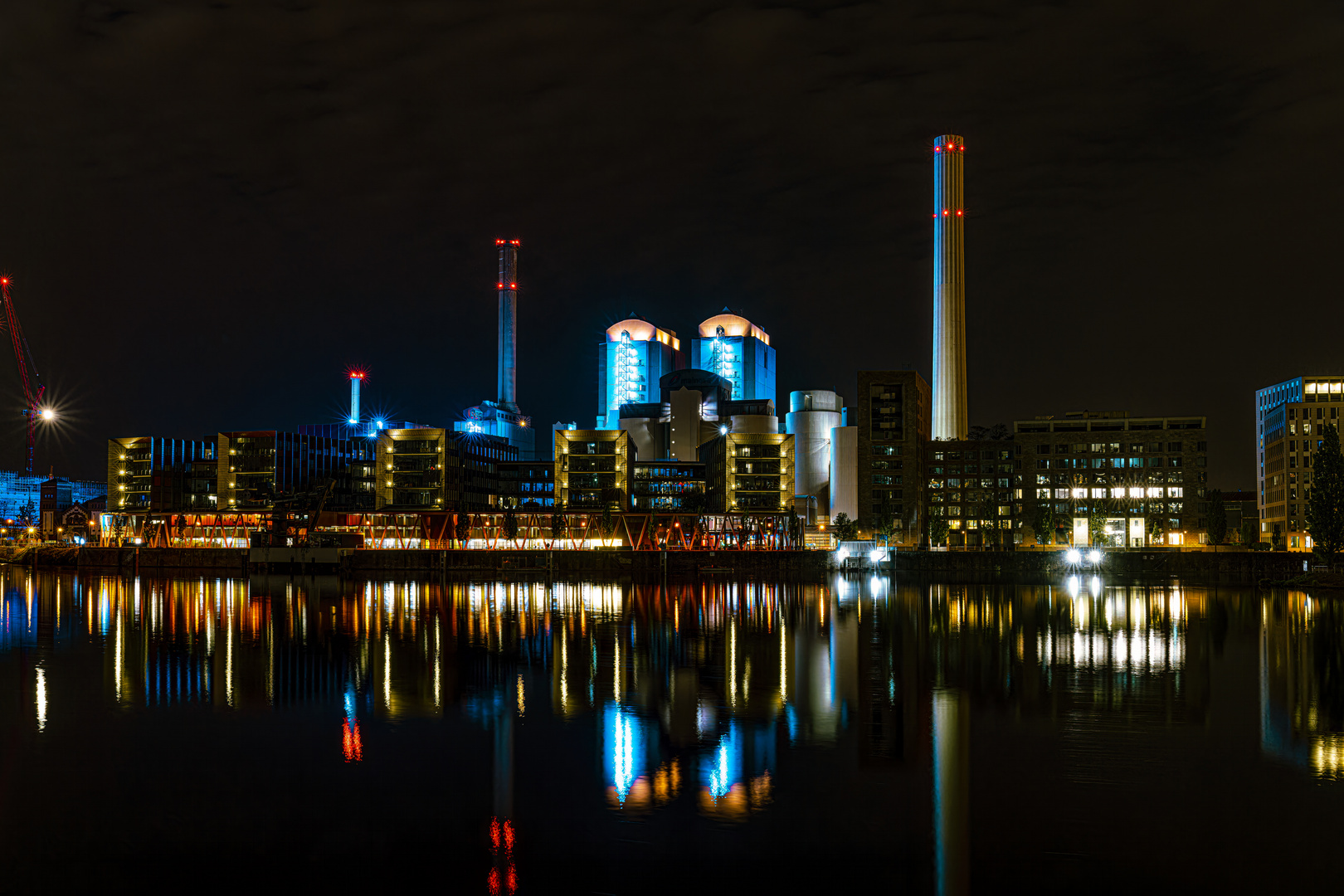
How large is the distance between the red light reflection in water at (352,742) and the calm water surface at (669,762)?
7cm

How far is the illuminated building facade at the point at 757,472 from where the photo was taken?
407 ft

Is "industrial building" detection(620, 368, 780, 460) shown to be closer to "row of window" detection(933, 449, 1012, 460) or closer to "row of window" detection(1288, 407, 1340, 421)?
"row of window" detection(933, 449, 1012, 460)

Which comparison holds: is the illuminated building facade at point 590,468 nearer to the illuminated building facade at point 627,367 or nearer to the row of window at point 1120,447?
the illuminated building facade at point 627,367

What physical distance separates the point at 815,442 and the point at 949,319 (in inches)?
994

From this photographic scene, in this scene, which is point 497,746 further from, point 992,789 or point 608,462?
point 608,462

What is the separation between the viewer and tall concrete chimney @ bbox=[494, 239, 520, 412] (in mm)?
181500

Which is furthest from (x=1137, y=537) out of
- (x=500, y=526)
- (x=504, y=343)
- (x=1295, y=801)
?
(x=1295, y=801)

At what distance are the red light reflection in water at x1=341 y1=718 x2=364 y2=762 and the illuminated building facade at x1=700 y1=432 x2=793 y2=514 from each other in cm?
10106

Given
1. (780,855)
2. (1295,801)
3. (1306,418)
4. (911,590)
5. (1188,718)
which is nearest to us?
(780,855)

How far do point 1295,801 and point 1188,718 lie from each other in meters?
7.43

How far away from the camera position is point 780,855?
1383 cm

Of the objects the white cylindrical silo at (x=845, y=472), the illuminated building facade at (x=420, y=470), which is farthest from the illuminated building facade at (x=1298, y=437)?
the illuminated building facade at (x=420, y=470)

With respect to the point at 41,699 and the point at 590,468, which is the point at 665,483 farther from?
the point at 41,699

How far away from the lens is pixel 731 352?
17200cm
